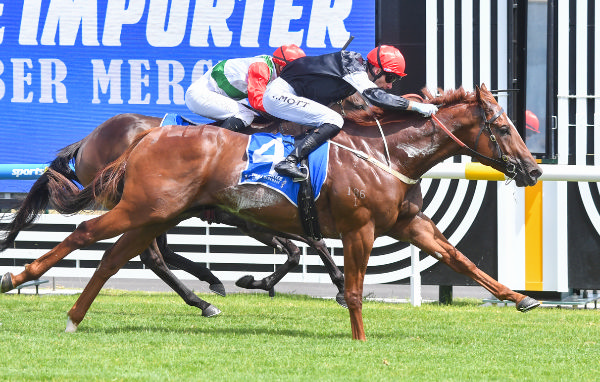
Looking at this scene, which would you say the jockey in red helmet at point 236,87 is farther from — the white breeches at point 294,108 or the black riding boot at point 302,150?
the black riding boot at point 302,150

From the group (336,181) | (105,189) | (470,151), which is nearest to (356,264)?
(336,181)

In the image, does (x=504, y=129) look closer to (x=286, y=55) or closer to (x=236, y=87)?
(x=286, y=55)

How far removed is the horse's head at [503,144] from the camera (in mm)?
6570

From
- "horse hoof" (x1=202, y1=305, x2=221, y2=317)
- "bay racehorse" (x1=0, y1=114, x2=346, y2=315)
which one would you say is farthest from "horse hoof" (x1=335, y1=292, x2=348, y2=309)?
"horse hoof" (x1=202, y1=305, x2=221, y2=317)

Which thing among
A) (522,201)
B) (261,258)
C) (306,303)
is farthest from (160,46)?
(522,201)

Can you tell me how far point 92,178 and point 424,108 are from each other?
3167mm

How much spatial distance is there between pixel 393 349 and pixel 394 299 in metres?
3.98

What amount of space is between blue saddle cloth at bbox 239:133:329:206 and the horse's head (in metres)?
1.15

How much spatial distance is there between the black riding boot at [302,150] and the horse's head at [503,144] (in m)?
1.06

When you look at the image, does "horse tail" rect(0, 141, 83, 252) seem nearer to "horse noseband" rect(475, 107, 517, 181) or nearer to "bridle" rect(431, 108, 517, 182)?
"bridle" rect(431, 108, 517, 182)

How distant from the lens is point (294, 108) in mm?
6660

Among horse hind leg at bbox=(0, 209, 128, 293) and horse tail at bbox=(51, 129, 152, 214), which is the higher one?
horse tail at bbox=(51, 129, 152, 214)

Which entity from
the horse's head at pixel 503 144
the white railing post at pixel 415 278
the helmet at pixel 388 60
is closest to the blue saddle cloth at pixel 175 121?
the helmet at pixel 388 60

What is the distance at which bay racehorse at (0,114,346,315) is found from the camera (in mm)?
7656
